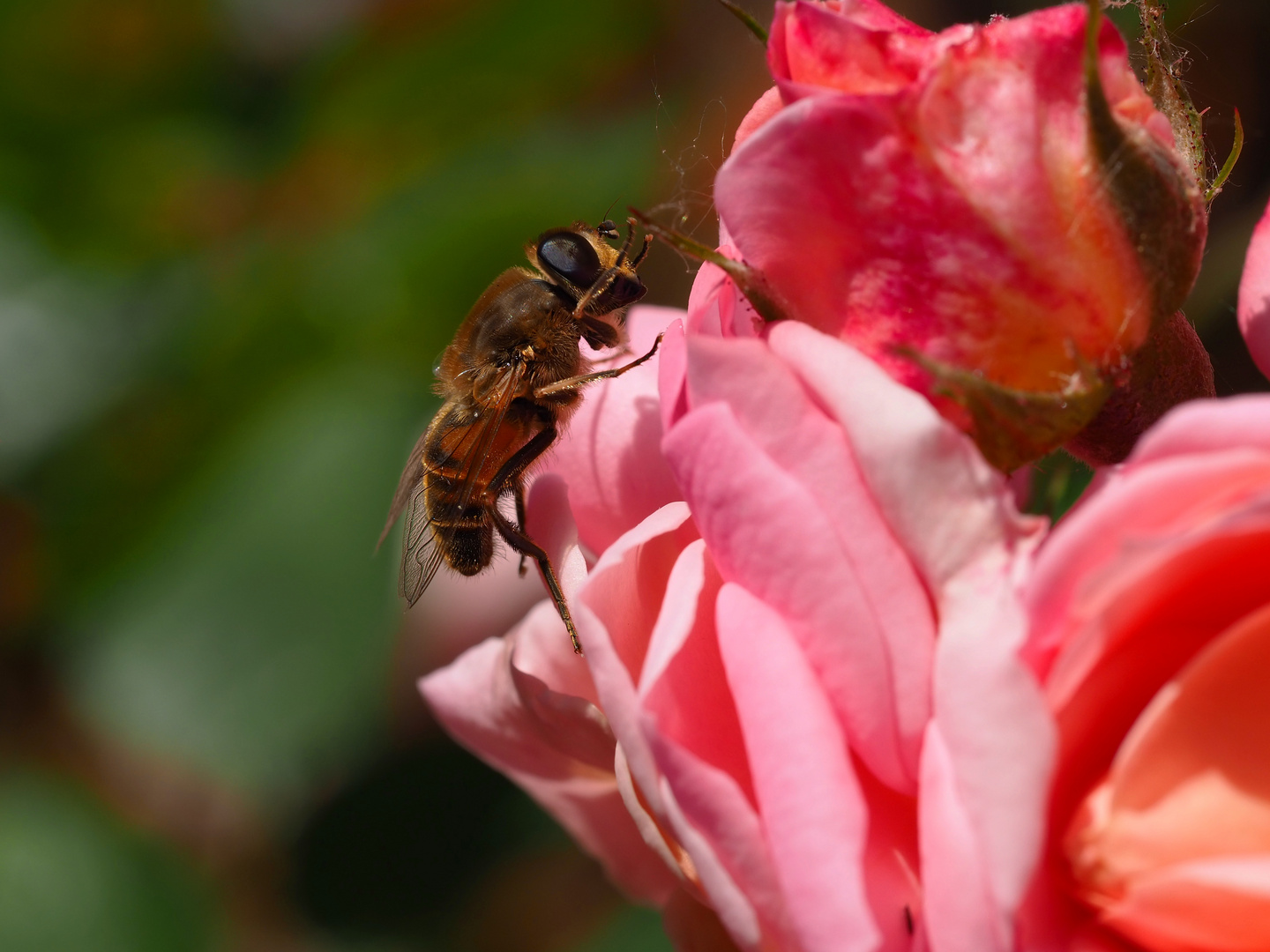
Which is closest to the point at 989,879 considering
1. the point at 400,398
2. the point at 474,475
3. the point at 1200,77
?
the point at 474,475

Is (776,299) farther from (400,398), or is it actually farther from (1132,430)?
(400,398)

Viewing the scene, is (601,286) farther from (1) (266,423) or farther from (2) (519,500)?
(1) (266,423)

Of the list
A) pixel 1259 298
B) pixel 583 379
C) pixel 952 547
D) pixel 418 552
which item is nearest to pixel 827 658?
pixel 952 547

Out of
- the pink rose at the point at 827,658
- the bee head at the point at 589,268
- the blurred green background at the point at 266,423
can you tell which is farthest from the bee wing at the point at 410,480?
the pink rose at the point at 827,658

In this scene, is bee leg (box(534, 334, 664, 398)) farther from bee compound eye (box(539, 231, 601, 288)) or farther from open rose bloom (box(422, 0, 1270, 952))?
open rose bloom (box(422, 0, 1270, 952))

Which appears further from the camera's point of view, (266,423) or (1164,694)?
(266,423)

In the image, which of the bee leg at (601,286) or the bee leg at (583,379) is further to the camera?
the bee leg at (601,286)

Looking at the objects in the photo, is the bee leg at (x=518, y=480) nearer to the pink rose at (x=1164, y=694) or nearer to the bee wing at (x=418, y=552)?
the bee wing at (x=418, y=552)

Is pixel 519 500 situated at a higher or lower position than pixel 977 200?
lower
